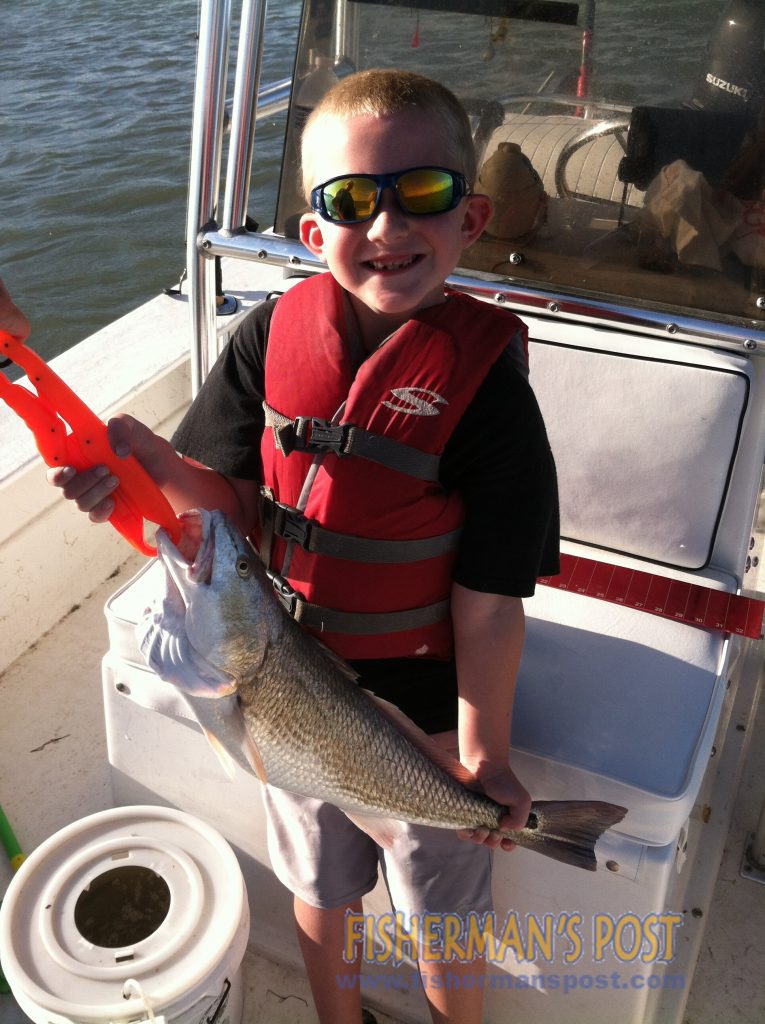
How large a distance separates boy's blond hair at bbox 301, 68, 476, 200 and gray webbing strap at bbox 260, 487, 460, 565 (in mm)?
650

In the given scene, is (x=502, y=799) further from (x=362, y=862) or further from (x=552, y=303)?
(x=552, y=303)

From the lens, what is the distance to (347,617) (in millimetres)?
1894

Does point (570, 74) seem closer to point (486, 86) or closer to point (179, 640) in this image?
point (486, 86)

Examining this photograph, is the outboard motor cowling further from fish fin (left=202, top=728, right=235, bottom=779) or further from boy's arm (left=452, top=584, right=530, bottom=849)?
fish fin (left=202, top=728, right=235, bottom=779)

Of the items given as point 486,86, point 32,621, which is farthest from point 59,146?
point 486,86

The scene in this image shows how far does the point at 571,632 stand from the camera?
2312 mm

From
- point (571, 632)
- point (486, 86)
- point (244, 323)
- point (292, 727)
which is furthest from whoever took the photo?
point (486, 86)

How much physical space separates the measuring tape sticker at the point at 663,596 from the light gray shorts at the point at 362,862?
0.74 metres

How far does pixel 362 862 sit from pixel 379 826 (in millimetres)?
310

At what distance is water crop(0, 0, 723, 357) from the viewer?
103 inches

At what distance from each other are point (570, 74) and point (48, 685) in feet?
8.47

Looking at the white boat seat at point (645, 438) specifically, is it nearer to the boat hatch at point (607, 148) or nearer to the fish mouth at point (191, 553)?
the boat hatch at point (607, 148)

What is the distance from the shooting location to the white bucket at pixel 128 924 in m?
1.89

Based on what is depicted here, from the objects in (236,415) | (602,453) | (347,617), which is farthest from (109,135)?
(347,617)
